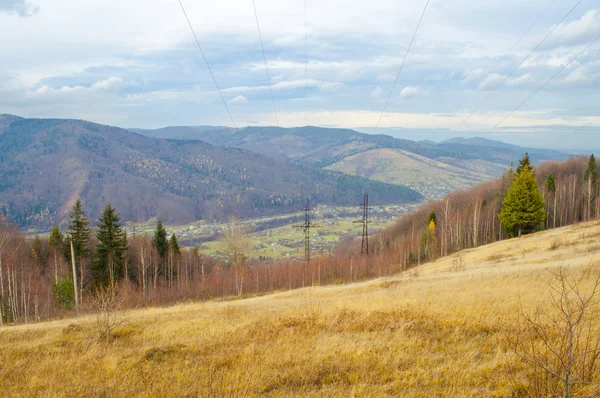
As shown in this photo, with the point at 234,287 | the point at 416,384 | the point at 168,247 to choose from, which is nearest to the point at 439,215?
the point at 234,287

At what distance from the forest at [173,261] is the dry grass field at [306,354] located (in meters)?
30.5

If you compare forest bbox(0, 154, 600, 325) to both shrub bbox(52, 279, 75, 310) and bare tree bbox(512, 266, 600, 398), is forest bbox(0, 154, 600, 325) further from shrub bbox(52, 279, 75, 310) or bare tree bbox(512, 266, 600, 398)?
bare tree bbox(512, 266, 600, 398)

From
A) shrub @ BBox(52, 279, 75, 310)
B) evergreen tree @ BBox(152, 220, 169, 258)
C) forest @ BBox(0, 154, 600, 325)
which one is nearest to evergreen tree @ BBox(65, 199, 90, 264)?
forest @ BBox(0, 154, 600, 325)

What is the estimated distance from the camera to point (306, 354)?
39.5 ft

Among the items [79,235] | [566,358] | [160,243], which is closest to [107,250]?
[79,235]

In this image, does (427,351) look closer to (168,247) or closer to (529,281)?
(529,281)

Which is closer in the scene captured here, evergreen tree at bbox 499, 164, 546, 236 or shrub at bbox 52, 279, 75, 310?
shrub at bbox 52, 279, 75, 310

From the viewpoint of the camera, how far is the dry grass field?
9484 millimetres

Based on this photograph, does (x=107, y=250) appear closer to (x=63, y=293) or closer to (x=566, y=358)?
(x=63, y=293)

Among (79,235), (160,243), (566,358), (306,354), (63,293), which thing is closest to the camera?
(566,358)

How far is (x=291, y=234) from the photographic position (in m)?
175

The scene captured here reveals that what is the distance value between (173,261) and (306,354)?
203 ft

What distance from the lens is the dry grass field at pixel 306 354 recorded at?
31.1 ft

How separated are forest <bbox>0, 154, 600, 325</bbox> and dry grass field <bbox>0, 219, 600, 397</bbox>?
30.5 m
